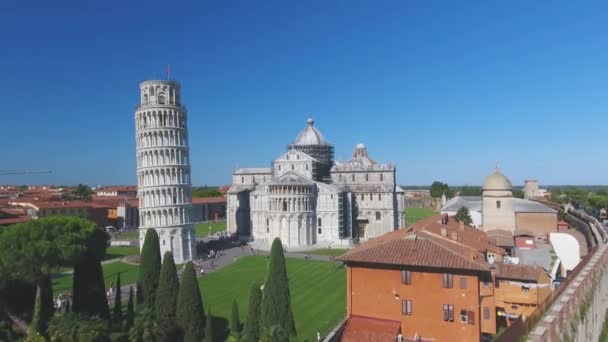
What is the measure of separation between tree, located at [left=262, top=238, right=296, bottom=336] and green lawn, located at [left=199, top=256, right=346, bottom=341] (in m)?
3.10

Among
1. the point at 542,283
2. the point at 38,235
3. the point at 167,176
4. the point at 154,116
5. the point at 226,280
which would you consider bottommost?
the point at 226,280

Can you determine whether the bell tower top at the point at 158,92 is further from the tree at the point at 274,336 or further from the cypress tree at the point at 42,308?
the tree at the point at 274,336

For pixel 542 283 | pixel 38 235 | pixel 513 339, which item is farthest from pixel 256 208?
pixel 513 339

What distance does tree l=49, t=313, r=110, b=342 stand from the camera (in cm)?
2225

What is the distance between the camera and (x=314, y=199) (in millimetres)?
66312

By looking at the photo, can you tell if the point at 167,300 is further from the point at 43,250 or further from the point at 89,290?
the point at 43,250

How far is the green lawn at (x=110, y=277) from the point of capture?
4201cm

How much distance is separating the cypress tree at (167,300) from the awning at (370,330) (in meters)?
10.6

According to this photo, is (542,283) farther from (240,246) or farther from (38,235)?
(240,246)

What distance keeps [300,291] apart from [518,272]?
59.6 ft

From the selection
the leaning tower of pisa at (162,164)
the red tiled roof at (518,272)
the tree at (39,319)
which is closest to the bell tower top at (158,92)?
the leaning tower of pisa at (162,164)

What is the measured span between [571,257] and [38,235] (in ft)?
142

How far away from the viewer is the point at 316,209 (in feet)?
219

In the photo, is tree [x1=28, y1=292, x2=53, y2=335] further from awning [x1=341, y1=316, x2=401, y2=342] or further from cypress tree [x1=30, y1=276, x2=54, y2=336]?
awning [x1=341, y1=316, x2=401, y2=342]
